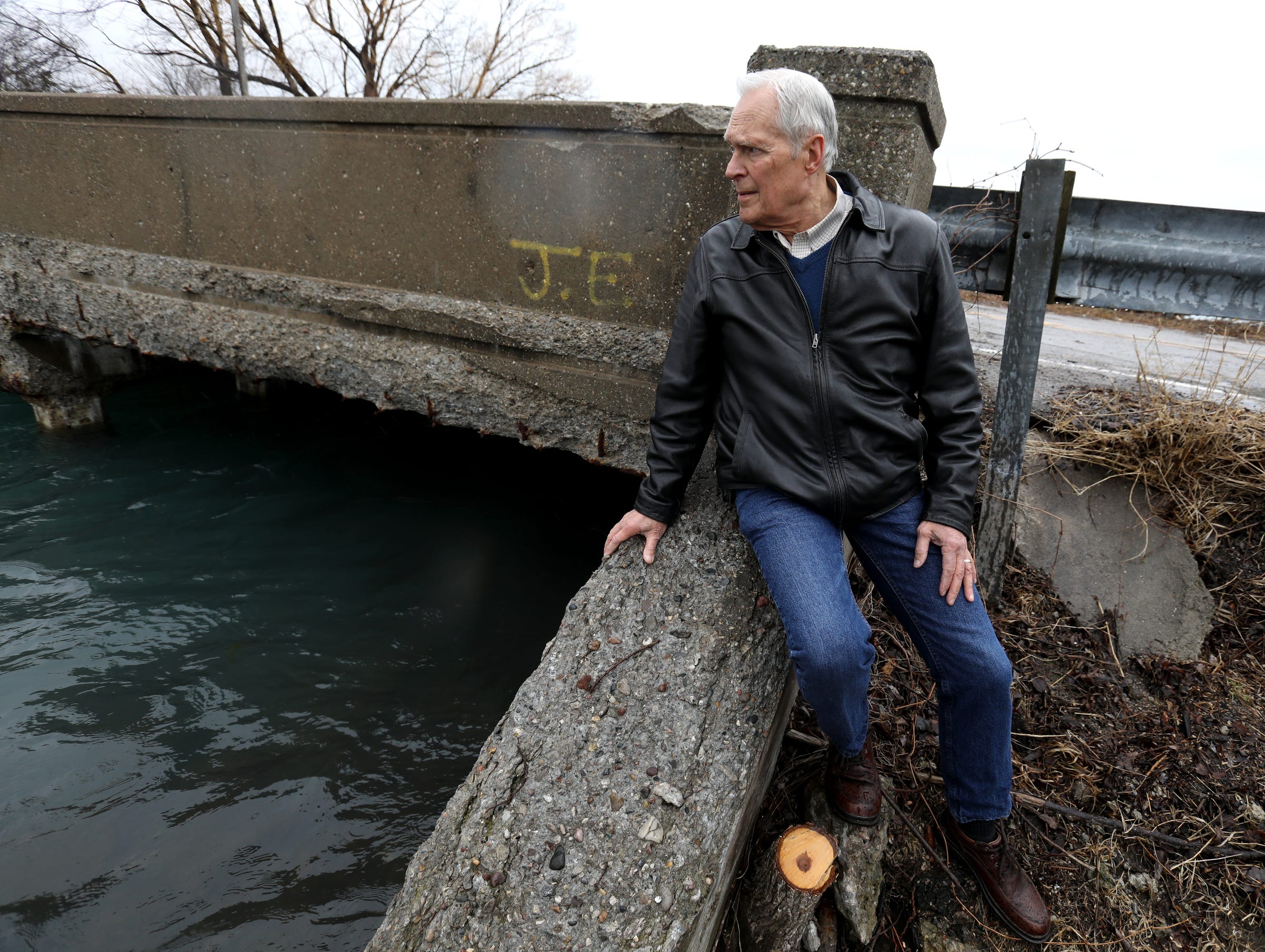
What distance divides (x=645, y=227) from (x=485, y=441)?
3312 mm

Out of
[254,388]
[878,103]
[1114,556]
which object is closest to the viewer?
[878,103]

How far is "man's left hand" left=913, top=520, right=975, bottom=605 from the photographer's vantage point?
1961 millimetres

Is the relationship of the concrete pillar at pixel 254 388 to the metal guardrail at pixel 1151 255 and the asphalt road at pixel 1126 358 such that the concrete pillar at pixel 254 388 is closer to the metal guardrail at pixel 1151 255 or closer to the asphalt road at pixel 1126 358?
the asphalt road at pixel 1126 358

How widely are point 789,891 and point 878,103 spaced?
2370 mm

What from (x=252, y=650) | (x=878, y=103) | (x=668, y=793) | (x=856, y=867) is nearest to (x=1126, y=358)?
(x=878, y=103)

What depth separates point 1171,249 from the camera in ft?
8.31

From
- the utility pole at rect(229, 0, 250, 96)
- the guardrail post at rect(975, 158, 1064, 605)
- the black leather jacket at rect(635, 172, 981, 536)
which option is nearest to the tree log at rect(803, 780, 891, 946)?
the black leather jacket at rect(635, 172, 981, 536)

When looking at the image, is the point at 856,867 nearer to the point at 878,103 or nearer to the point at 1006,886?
the point at 1006,886

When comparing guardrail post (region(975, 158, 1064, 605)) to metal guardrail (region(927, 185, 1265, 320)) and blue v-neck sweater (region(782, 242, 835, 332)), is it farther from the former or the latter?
blue v-neck sweater (region(782, 242, 835, 332))

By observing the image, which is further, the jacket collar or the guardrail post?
the guardrail post

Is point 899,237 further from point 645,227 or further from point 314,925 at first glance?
point 314,925

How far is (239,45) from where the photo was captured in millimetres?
17812

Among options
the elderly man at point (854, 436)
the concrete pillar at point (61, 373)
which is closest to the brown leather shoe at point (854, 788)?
the elderly man at point (854, 436)

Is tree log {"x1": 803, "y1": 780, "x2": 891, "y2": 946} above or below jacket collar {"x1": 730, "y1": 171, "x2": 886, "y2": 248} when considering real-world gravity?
below
